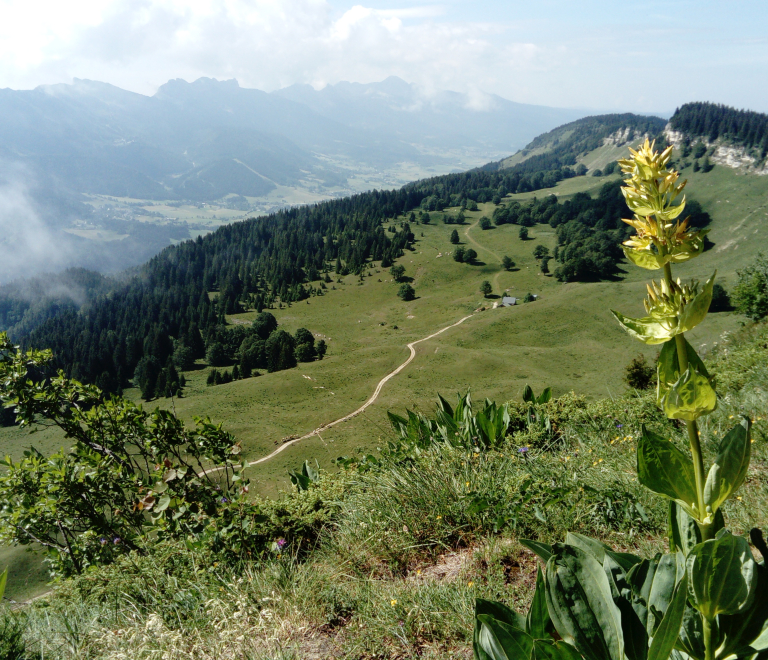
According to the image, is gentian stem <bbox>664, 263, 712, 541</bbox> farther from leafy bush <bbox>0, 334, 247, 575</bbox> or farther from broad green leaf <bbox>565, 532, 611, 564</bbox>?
leafy bush <bbox>0, 334, 247, 575</bbox>

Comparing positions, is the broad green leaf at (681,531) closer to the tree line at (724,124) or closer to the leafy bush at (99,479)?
the leafy bush at (99,479)

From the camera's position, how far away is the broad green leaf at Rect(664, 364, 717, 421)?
141 centimetres

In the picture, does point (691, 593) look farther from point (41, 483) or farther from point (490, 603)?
point (41, 483)

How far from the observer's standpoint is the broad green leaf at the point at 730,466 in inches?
57.1

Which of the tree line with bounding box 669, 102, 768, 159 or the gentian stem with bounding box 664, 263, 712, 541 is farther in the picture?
the tree line with bounding box 669, 102, 768, 159

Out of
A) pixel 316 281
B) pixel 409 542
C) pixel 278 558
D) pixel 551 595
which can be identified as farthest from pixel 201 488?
pixel 316 281

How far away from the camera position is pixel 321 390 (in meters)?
70.4

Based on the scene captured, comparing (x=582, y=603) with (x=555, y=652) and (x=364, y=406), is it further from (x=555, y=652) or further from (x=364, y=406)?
(x=364, y=406)

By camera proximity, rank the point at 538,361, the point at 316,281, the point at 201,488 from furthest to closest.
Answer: the point at 316,281 < the point at 538,361 < the point at 201,488

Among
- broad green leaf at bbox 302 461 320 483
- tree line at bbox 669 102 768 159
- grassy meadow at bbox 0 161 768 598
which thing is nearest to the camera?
broad green leaf at bbox 302 461 320 483

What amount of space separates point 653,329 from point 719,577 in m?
0.85

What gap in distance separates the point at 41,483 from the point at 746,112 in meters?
229

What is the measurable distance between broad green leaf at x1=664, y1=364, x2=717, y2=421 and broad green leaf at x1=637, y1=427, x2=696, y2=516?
0.18 metres

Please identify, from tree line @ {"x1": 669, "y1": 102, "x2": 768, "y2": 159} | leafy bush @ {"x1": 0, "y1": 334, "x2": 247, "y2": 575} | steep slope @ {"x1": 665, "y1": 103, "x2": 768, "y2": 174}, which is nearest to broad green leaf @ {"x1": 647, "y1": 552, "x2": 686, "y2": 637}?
leafy bush @ {"x1": 0, "y1": 334, "x2": 247, "y2": 575}
